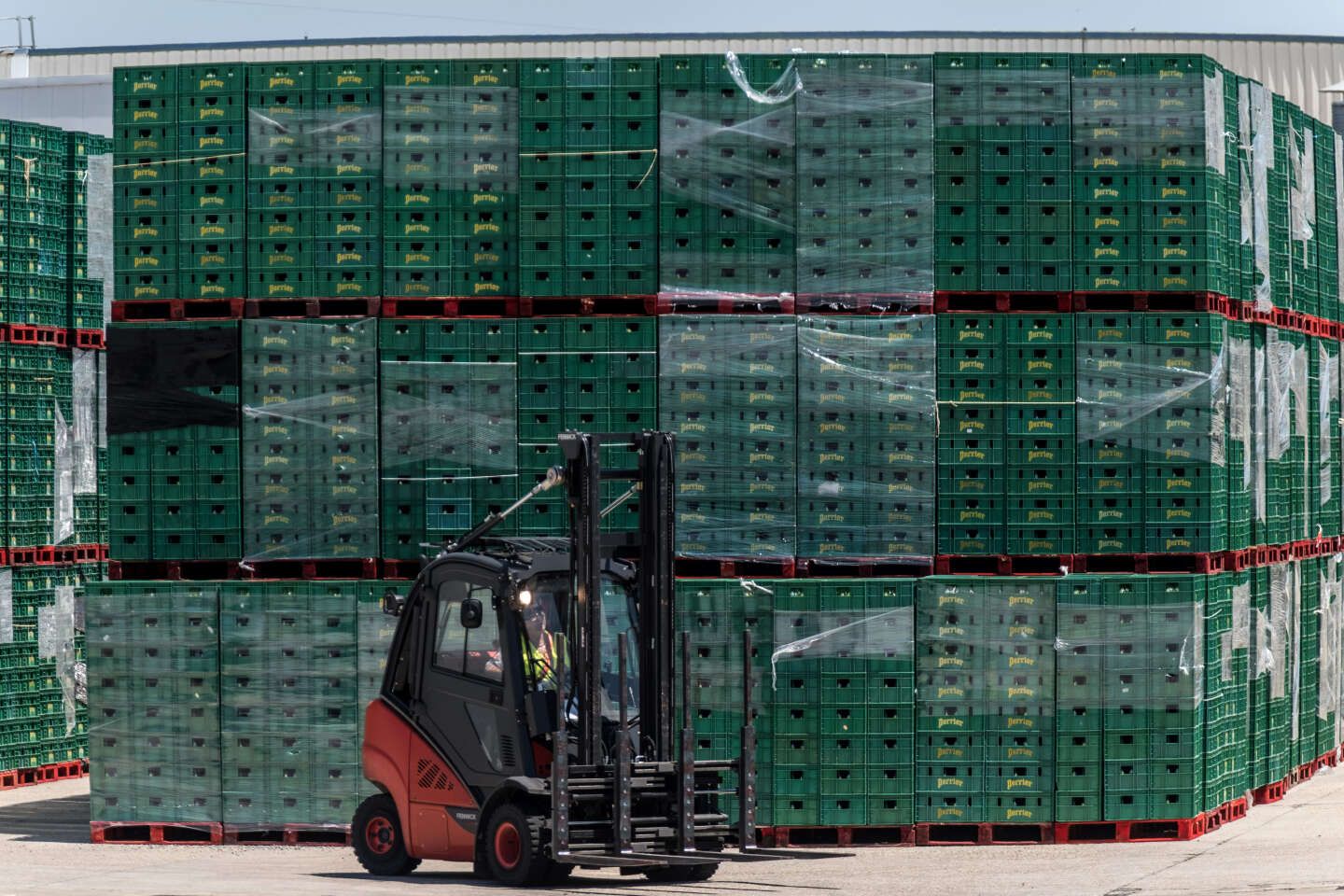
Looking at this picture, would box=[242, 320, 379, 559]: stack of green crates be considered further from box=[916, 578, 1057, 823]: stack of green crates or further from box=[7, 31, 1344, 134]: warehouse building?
box=[7, 31, 1344, 134]: warehouse building

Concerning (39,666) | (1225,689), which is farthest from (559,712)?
(39,666)

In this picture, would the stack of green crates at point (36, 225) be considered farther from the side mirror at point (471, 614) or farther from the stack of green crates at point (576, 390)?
the side mirror at point (471, 614)

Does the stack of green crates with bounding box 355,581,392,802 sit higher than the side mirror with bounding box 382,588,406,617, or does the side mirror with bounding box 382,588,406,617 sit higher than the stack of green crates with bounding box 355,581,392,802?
the side mirror with bounding box 382,588,406,617

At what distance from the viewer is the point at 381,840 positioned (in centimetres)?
1216

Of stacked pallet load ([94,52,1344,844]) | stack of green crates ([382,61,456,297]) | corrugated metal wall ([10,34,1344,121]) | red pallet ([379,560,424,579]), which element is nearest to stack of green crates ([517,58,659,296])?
stacked pallet load ([94,52,1344,844])

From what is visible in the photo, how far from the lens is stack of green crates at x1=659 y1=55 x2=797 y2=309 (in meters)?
13.8

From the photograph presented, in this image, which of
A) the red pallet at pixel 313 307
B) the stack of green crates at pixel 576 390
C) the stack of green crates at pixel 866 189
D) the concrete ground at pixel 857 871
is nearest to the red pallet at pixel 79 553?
the concrete ground at pixel 857 871

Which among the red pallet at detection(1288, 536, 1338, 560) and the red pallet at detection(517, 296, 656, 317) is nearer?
the red pallet at detection(517, 296, 656, 317)

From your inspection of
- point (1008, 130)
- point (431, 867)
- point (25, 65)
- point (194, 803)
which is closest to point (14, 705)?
point (194, 803)

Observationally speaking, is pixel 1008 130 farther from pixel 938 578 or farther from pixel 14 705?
pixel 14 705

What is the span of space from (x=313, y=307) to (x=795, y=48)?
18.0m

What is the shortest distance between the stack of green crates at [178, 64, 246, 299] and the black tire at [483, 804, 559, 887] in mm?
4500

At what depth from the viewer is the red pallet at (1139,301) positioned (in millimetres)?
13875

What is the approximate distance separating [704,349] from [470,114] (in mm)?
→ 2075
